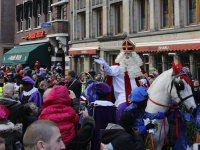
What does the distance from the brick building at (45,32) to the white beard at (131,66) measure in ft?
59.0

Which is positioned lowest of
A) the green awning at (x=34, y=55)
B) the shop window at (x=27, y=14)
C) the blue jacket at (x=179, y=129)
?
the blue jacket at (x=179, y=129)

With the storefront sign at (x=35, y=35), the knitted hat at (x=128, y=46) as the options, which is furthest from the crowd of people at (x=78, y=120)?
the storefront sign at (x=35, y=35)

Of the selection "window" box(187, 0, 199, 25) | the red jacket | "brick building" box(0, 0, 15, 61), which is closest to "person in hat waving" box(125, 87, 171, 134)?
the red jacket

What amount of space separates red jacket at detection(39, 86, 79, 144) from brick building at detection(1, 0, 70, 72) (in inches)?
840

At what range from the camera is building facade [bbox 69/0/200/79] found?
15308 mm

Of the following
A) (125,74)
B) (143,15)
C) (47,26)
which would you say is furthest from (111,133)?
(47,26)

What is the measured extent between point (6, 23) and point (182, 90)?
3605 centimetres

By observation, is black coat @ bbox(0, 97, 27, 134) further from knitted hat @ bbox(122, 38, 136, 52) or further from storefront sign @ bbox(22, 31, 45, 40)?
storefront sign @ bbox(22, 31, 45, 40)

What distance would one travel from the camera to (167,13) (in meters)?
16.8

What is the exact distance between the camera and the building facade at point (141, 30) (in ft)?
50.2

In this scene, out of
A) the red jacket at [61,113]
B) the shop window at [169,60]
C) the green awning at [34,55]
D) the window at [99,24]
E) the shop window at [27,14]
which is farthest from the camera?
the shop window at [27,14]

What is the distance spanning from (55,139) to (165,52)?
14.7 m

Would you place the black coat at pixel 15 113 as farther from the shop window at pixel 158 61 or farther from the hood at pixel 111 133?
the shop window at pixel 158 61

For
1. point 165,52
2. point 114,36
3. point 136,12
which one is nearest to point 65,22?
point 114,36
